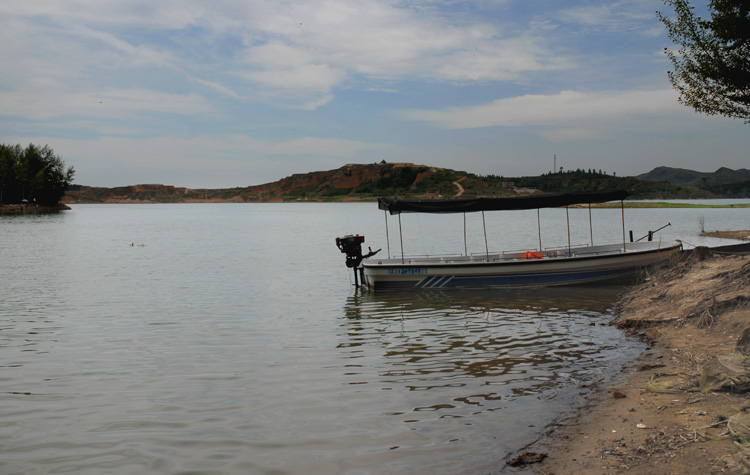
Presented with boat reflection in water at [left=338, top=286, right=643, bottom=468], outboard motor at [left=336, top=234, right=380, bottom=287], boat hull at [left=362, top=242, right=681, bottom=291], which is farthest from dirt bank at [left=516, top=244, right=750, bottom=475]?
outboard motor at [left=336, top=234, right=380, bottom=287]

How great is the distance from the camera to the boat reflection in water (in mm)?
7016

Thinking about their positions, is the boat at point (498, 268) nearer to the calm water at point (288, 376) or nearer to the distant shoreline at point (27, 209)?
the calm water at point (288, 376)

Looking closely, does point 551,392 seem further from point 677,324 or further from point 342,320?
point 342,320

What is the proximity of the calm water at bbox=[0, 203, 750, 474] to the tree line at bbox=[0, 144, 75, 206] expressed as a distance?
342 ft

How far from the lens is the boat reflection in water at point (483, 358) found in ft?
23.0

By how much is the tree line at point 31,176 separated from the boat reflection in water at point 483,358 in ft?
367

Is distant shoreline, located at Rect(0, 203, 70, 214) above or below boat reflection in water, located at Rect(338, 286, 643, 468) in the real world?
above

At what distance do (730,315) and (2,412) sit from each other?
446 inches

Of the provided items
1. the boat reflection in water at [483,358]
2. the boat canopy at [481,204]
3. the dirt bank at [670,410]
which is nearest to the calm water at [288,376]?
the boat reflection in water at [483,358]

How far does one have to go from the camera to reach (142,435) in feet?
22.2

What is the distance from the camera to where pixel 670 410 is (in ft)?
20.2

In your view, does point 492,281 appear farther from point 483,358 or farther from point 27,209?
point 27,209

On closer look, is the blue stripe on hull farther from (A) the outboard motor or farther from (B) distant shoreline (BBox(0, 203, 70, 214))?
(B) distant shoreline (BBox(0, 203, 70, 214))

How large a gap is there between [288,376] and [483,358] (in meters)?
3.49
